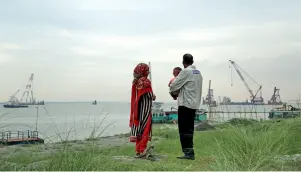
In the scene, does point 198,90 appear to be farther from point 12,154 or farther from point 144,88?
point 12,154

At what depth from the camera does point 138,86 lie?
6098 mm

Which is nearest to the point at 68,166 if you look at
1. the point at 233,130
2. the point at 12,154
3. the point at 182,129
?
the point at 12,154

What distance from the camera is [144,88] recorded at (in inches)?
238

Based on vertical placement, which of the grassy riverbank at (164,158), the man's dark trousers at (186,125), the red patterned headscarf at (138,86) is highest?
the red patterned headscarf at (138,86)

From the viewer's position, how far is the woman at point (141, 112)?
604 centimetres

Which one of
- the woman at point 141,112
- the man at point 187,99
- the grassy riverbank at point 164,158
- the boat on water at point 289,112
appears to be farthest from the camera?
the boat on water at point 289,112

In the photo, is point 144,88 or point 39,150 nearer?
point 39,150

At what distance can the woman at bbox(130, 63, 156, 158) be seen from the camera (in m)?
6.04

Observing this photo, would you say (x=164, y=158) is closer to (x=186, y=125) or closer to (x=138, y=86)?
(x=186, y=125)

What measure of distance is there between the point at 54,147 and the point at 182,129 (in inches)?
86.1

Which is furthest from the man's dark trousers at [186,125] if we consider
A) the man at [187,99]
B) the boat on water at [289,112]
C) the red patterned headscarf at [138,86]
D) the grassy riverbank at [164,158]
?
the boat on water at [289,112]

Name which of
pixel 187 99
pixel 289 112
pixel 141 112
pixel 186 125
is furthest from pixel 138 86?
pixel 289 112

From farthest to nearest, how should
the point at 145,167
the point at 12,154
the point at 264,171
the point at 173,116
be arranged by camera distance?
1. the point at 173,116
2. the point at 145,167
3. the point at 264,171
4. the point at 12,154

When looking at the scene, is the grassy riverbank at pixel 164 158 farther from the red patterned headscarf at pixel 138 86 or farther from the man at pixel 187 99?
the red patterned headscarf at pixel 138 86
